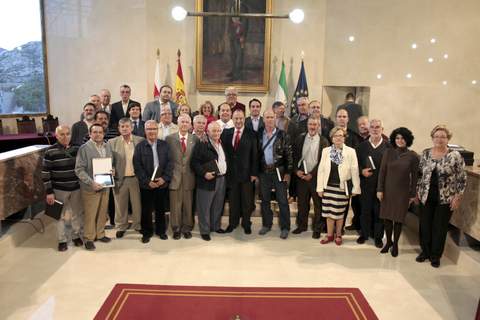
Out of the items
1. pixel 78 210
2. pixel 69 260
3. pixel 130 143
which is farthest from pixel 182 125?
pixel 69 260

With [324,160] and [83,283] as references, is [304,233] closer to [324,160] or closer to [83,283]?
[324,160]

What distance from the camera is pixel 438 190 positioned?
4.88 metres

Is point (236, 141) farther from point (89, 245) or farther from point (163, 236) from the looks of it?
point (89, 245)

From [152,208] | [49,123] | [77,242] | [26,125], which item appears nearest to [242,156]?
[152,208]

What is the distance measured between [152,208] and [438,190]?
3500mm

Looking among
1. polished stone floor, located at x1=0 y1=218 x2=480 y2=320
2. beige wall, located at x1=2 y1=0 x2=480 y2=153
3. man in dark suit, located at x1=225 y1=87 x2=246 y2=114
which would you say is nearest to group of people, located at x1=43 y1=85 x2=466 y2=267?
polished stone floor, located at x1=0 y1=218 x2=480 y2=320

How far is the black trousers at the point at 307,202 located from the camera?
19.5 ft

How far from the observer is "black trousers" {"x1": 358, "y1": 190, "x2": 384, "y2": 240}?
18.7 ft

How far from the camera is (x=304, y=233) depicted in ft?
20.2

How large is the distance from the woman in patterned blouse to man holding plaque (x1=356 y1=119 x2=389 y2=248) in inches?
24.1

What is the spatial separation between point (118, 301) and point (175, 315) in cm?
63

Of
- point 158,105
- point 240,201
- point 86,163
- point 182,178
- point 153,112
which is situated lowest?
point 240,201

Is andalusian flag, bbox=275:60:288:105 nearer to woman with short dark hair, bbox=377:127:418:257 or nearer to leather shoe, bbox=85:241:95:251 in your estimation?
woman with short dark hair, bbox=377:127:418:257

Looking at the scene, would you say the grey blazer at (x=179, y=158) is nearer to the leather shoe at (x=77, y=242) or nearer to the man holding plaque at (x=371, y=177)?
the leather shoe at (x=77, y=242)
